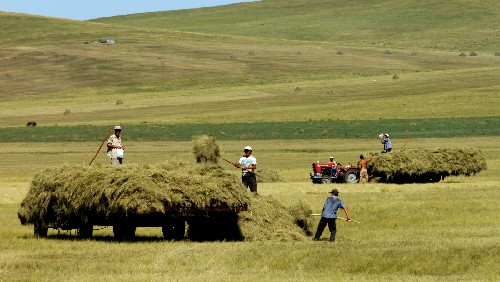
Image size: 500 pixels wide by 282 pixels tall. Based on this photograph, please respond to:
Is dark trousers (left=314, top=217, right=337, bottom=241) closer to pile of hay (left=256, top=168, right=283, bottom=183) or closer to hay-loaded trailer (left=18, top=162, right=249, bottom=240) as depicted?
hay-loaded trailer (left=18, top=162, right=249, bottom=240)

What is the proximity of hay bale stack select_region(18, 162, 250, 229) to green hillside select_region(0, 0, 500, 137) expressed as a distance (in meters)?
53.1

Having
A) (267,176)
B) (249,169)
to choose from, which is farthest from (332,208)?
(267,176)

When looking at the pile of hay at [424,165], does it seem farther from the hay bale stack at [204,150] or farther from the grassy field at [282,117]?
the hay bale stack at [204,150]

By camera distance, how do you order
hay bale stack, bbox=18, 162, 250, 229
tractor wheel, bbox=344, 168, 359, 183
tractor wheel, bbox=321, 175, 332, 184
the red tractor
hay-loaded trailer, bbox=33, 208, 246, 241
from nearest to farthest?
hay bale stack, bbox=18, 162, 250, 229 → hay-loaded trailer, bbox=33, 208, 246, 241 → tractor wheel, bbox=321, 175, 332, 184 → the red tractor → tractor wheel, bbox=344, 168, 359, 183

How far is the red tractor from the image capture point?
45469 mm

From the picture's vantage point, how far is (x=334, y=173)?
4588 cm

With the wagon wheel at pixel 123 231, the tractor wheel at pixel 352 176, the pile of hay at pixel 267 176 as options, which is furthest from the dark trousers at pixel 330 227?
the tractor wheel at pixel 352 176

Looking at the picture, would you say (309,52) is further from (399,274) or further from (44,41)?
(399,274)

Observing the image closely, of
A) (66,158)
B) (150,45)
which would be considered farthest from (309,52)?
(66,158)

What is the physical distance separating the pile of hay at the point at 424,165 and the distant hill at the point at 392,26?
115564 millimetres

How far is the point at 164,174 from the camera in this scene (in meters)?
24.5

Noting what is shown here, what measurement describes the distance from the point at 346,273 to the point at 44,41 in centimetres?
13676

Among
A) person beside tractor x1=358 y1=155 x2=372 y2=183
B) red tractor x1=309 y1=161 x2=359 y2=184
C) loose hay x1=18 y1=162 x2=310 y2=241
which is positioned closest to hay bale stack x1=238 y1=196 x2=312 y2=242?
loose hay x1=18 y1=162 x2=310 y2=241

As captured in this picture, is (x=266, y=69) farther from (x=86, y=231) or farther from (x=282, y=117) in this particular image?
(x=86, y=231)
